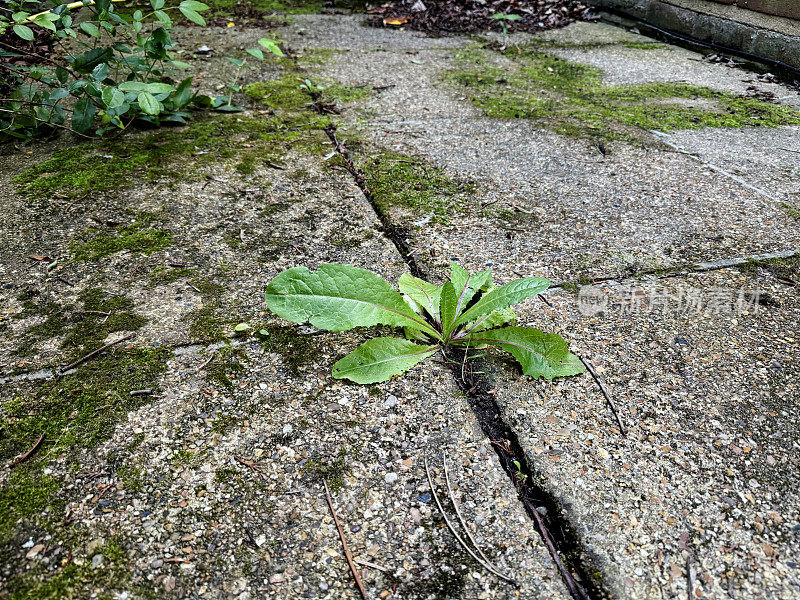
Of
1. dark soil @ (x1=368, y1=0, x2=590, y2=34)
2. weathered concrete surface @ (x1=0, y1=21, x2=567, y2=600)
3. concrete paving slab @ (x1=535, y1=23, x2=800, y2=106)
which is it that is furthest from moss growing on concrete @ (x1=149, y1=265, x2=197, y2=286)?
dark soil @ (x1=368, y1=0, x2=590, y2=34)

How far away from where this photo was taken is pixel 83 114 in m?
2.33

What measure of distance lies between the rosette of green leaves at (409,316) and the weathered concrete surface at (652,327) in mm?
79

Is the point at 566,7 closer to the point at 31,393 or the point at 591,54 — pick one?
the point at 591,54

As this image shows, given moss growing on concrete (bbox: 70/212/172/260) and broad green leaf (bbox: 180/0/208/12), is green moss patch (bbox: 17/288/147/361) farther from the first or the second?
broad green leaf (bbox: 180/0/208/12)

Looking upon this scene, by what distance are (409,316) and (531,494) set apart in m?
0.55

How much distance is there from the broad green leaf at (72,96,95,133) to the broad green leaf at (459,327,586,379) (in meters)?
2.08

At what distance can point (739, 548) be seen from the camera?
3.28 ft

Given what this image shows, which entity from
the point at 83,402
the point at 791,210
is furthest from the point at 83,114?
the point at 791,210

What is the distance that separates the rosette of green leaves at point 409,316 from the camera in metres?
1.35

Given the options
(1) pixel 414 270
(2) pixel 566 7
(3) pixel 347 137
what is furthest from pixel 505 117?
(2) pixel 566 7

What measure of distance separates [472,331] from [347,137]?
147cm

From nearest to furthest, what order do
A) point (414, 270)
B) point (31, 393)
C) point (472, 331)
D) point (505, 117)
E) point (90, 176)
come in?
point (31, 393) < point (472, 331) < point (414, 270) < point (90, 176) < point (505, 117)

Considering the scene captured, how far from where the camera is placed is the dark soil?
4594 mm

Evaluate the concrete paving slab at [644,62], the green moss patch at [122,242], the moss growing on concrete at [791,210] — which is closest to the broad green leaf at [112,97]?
the green moss patch at [122,242]
